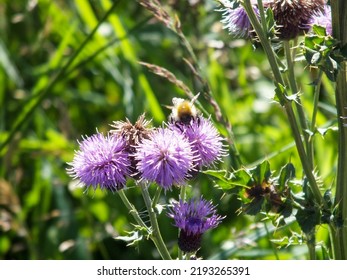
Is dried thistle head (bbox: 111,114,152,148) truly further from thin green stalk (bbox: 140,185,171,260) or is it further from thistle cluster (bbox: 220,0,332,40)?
thistle cluster (bbox: 220,0,332,40)

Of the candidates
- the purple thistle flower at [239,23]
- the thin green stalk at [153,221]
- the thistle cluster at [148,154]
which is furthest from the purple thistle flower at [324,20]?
the thin green stalk at [153,221]

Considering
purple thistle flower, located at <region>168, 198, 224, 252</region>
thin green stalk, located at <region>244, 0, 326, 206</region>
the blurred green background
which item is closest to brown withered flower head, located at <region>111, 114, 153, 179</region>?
purple thistle flower, located at <region>168, 198, 224, 252</region>

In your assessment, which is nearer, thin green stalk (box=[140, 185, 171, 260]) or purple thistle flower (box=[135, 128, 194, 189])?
purple thistle flower (box=[135, 128, 194, 189])

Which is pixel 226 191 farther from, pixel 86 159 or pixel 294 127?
pixel 86 159

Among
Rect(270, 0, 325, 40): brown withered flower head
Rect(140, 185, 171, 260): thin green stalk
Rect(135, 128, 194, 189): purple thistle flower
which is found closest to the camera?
Rect(135, 128, 194, 189): purple thistle flower

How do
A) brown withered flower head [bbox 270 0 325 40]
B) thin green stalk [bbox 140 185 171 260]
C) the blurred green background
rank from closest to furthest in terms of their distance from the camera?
thin green stalk [bbox 140 185 171 260], brown withered flower head [bbox 270 0 325 40], the blurred green background

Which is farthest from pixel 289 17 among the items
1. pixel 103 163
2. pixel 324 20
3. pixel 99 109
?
pixel 99 109

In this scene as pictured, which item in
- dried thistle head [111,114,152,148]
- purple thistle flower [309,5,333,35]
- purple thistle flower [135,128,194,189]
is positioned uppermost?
purple thistle flower [309,5,333,35]

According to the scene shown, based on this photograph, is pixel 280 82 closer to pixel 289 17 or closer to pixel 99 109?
pixel 289 17

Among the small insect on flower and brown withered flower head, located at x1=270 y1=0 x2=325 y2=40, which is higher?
brown withered flower head, located at x1=270 y1=0 x2=325 y2=40
